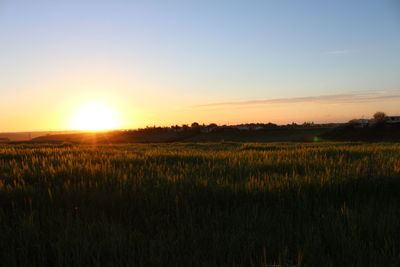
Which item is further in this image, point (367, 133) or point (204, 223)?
point (367, 133)

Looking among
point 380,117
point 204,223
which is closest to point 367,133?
point 380,117

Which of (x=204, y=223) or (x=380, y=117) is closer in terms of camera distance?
(x=204, y=223)

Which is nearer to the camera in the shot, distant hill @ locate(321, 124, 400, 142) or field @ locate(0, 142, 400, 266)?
field @ locate(0, 142, 400, 266)

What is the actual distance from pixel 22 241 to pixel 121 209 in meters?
0.87

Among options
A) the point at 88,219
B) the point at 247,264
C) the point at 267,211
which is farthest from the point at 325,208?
the point at 88,219

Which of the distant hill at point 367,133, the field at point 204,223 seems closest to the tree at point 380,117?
the distant hill at point 367,133

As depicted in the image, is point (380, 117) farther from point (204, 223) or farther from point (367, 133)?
point (204, 223)

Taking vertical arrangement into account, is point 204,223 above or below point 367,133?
above

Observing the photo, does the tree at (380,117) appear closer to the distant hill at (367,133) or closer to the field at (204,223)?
the distant hill at (367,133)

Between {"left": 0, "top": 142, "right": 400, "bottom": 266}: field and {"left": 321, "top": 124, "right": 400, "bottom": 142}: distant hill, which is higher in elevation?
{"left": 0, "top": 142, "right": 400, "bottom": 266}: field

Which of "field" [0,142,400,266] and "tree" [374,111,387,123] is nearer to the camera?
"field" [0,142,400,266]

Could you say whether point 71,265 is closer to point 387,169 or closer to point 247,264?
point 247,264

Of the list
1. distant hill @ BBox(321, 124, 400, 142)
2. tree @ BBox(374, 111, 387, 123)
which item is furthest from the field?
tree @ BBox(374, 111, 387, 123)

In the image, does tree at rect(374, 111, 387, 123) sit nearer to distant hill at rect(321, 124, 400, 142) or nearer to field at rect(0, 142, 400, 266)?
distant hill at rect(321, 124, 400, 142)
